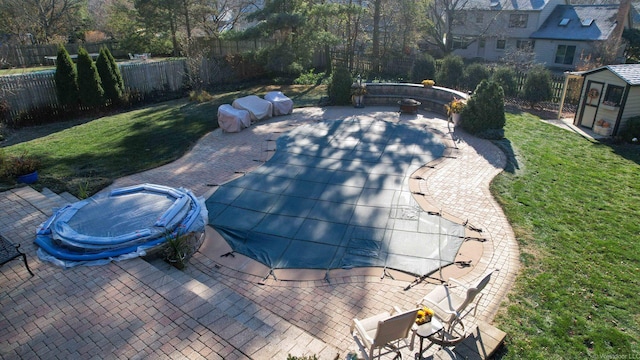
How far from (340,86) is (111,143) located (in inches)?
355

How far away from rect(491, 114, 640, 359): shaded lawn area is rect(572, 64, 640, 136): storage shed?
1203mm

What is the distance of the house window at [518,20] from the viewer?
1263 inches

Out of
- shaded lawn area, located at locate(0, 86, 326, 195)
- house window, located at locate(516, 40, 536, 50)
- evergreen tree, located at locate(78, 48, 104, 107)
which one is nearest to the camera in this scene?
shaded lawn area, located at locate(0, 86, 326, 195)

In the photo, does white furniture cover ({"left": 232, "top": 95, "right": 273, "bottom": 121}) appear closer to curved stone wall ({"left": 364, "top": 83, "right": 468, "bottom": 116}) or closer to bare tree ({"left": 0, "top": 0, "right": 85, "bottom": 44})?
curved stone wall ({"left": 364, "top": 83, "right": 468, "bottom": 116})

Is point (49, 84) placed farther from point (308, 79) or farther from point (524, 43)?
point (524, 43)

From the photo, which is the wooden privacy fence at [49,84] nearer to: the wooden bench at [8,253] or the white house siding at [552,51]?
the wooden bench at [8,253]

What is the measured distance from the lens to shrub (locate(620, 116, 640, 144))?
38.4 ft

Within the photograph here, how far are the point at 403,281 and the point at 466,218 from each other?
2520 millimetres

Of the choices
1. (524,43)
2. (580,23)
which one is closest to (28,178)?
(524,43)

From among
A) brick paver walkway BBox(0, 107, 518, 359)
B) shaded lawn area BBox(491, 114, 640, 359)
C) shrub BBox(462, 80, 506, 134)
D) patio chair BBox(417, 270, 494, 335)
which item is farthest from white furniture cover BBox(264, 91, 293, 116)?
patio chair BBox(417, 270, 494, 335)

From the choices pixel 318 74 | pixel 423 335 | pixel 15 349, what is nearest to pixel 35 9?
pixel 318 74

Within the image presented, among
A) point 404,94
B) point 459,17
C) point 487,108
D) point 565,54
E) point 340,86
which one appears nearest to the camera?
point 487,108

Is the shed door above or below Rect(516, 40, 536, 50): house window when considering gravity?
below

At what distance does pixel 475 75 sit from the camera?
709 inches
